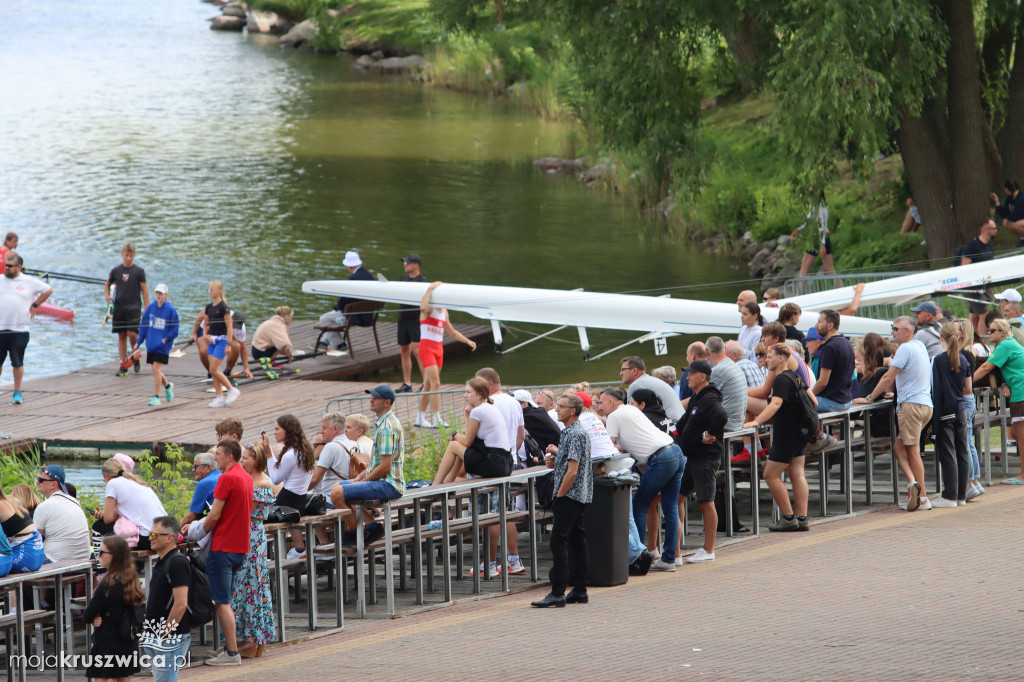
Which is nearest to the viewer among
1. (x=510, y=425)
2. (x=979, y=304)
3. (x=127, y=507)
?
(x=127, y=507)

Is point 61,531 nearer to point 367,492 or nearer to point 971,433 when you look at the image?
point 367,492

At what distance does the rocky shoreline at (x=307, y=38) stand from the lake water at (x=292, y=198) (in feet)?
14.7

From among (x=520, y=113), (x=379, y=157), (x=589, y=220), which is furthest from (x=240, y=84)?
(x=589, y=220)

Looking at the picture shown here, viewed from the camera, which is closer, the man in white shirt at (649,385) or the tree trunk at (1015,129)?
the man in white shirt at (649,385)

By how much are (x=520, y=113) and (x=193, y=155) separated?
1655 centimetres

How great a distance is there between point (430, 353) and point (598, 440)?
7.51m

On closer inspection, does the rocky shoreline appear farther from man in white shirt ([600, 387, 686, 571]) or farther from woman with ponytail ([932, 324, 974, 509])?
man in white shirt ([600, 387, 686, 571])

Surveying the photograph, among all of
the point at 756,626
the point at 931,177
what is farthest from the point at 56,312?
the point at 756,626

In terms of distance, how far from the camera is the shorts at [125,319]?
19875 millimetres

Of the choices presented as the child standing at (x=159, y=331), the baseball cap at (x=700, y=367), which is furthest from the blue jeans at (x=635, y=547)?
the child standing at (x=159, y=331)

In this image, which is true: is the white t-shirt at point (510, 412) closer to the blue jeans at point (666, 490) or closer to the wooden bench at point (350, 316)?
the blue jeans at point (666, 490)

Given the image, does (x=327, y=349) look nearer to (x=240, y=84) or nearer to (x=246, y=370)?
(x=246, y=370)

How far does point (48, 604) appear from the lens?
384 inches

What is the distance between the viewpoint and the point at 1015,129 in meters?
23.8
